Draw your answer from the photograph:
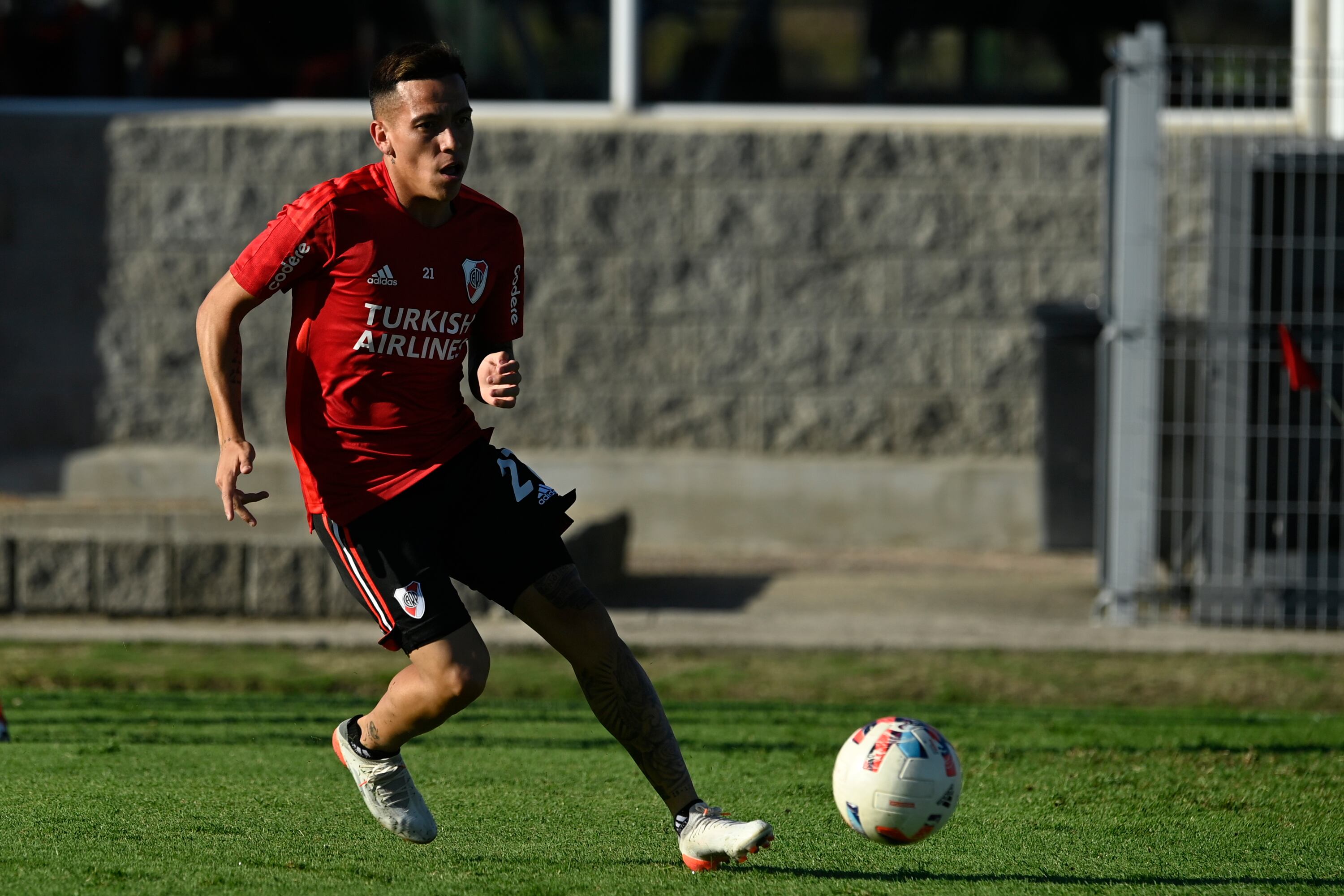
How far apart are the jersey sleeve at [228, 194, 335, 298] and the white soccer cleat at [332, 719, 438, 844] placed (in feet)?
4.06

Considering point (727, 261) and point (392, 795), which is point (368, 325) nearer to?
point (392, 795)

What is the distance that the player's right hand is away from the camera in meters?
4.05

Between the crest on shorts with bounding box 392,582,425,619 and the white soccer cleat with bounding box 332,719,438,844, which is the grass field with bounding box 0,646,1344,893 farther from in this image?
the crest on shorts with bounding box 392,582,425,619

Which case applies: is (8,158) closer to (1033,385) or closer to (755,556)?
(755,556)

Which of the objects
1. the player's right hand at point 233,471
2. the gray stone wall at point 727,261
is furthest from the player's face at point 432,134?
the gray stone wall at point 727,261

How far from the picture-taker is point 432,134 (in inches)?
166

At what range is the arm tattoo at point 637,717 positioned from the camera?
4398mm

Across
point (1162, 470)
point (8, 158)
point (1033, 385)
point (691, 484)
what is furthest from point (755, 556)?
point (8, 158)

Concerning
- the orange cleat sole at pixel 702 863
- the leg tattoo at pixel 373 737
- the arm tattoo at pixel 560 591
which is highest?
the arm tattoo at pixel 560 591

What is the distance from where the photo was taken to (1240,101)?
10.4 m

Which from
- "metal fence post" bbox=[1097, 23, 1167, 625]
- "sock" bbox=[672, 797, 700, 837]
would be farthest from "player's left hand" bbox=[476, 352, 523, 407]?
"metal fence post" bbox=[1097, 23, 1167, 625]

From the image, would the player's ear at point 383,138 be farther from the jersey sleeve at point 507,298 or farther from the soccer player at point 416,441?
the jersey sleeve at point 507,298

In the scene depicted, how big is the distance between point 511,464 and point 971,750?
2.53 meters

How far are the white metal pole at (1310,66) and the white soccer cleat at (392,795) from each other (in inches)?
323
